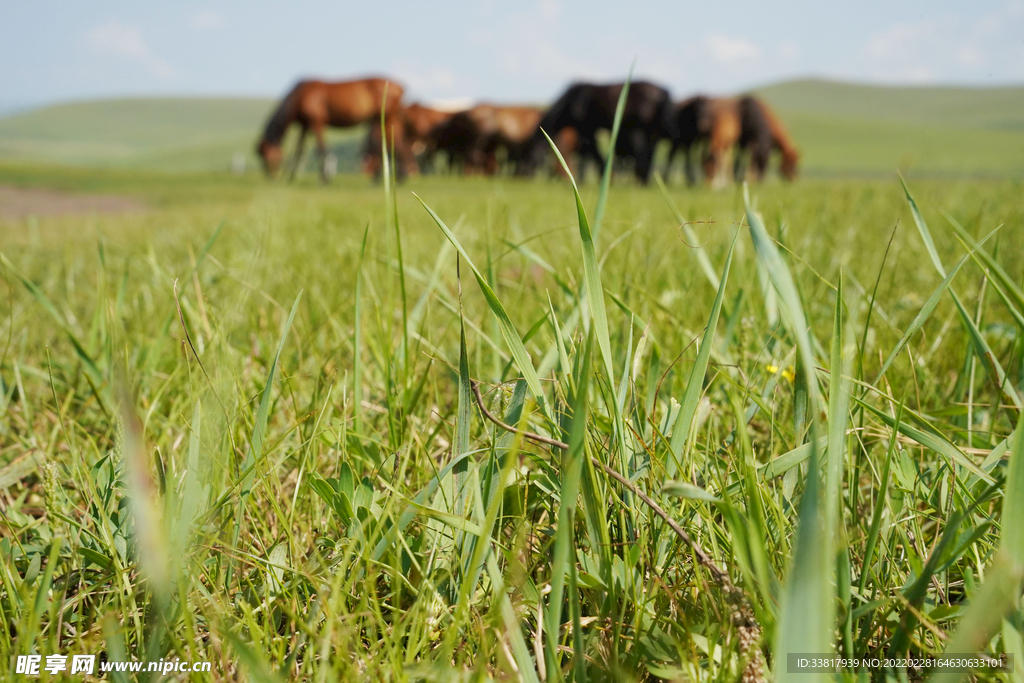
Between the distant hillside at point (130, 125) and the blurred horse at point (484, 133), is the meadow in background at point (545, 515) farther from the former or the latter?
the distant hillside at point (130, 125)

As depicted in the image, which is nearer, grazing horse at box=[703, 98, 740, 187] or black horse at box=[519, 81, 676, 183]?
black horse at box=[519, 81, 676, 183]

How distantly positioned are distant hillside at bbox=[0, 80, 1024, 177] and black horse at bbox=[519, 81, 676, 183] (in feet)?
44.5

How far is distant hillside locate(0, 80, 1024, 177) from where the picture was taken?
31.3 meters

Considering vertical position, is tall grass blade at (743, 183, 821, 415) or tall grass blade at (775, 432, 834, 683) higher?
tall grass blade at (743, 183, 821, 415)

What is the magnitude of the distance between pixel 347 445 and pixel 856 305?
3.30ft

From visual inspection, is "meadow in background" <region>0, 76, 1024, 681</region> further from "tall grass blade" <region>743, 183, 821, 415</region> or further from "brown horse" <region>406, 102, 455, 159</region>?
"brown horse" <region>406, 102, 455, 159</region>

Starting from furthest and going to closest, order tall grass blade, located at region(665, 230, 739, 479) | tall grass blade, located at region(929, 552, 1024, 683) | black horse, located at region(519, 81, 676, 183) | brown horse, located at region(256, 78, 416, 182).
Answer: brown horse, located at region(256, 78, 416, 182) → black horse, located at region(519, 81, 676, 183) → tall grass blade, located at region(665, 230, 739, 479) → tall grass blade, located at region(929, 552, 1024, 683)

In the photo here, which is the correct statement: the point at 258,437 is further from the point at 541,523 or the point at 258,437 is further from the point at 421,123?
the point at 421,123

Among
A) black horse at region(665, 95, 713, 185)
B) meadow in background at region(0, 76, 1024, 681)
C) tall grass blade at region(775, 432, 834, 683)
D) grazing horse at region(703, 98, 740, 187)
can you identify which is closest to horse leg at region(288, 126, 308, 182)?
black horse at region(665, 95, 713, 185)

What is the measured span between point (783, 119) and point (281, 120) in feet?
124

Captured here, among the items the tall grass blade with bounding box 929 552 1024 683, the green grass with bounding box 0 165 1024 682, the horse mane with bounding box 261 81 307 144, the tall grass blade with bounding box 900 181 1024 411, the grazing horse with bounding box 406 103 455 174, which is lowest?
the green grass with bounding box 0 165 1024 682

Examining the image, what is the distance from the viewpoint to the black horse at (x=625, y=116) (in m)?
10.7

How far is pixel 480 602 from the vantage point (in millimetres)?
470

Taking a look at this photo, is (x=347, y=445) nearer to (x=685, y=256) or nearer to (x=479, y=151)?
(x=685, y=256)
